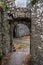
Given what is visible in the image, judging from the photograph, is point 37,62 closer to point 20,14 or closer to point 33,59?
point 33,59

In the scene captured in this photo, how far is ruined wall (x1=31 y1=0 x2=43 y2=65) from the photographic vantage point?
384 inches

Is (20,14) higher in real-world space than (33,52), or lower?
higher

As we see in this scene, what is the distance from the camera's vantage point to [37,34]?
9.95 m

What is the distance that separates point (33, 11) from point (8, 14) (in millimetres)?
4211

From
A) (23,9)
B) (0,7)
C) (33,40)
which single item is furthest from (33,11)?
(23,9)

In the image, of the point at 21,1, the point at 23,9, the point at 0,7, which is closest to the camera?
the point at 0,7

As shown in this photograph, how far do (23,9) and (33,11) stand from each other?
3.77 meters

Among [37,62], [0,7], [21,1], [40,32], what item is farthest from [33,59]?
[21,1]

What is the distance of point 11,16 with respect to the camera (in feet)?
46.3

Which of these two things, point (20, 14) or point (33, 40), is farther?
point (20, 14)

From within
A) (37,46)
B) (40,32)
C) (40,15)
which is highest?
(40,15)

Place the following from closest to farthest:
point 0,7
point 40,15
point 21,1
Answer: point 40,15
point 0,7
point 21,1

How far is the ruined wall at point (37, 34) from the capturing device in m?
9.76

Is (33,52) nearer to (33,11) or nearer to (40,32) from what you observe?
(40,32)
